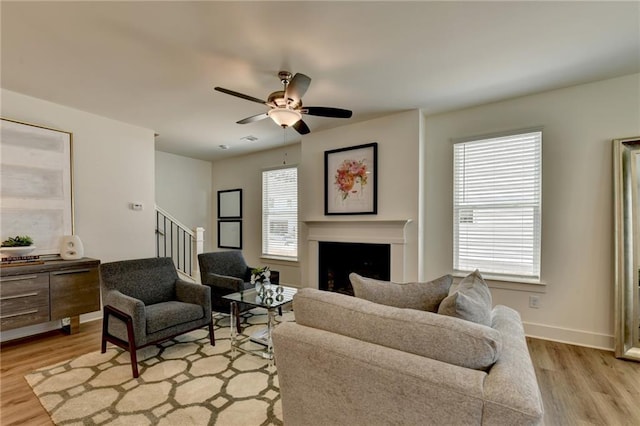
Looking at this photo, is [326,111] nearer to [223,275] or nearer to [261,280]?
[261,280]

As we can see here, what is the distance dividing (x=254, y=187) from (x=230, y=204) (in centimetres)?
78

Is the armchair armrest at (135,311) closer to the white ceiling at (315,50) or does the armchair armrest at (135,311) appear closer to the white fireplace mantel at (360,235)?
the white ceiling at (315,50)

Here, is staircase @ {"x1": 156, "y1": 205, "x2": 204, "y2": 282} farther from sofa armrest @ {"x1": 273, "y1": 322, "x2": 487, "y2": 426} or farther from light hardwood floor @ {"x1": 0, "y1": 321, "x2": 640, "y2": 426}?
sofa armrest @ {"x1": 273, "y1": 322, "x2": 487, "y2": 426}

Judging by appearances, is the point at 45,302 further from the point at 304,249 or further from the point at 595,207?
the point at 595,207

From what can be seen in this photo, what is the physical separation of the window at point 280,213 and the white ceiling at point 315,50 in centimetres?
205

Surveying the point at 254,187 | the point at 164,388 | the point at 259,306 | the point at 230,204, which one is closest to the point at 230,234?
the point at 230,204

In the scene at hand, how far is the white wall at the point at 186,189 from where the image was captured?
5.77 meters

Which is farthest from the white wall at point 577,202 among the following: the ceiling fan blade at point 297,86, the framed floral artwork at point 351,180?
the ceiling fan blade at point 297,86

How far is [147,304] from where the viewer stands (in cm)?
303

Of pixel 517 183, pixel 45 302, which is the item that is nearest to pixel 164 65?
pixel 45 302

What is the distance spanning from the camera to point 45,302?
305 cm

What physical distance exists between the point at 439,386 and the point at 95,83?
385cm

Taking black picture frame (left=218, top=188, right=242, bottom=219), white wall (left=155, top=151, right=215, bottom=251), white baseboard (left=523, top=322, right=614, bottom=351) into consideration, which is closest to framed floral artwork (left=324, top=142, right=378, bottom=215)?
white baseboard (left=523, top=322, right=614, bottom=351)

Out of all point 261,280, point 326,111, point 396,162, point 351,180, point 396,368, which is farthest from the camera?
point 351,180
